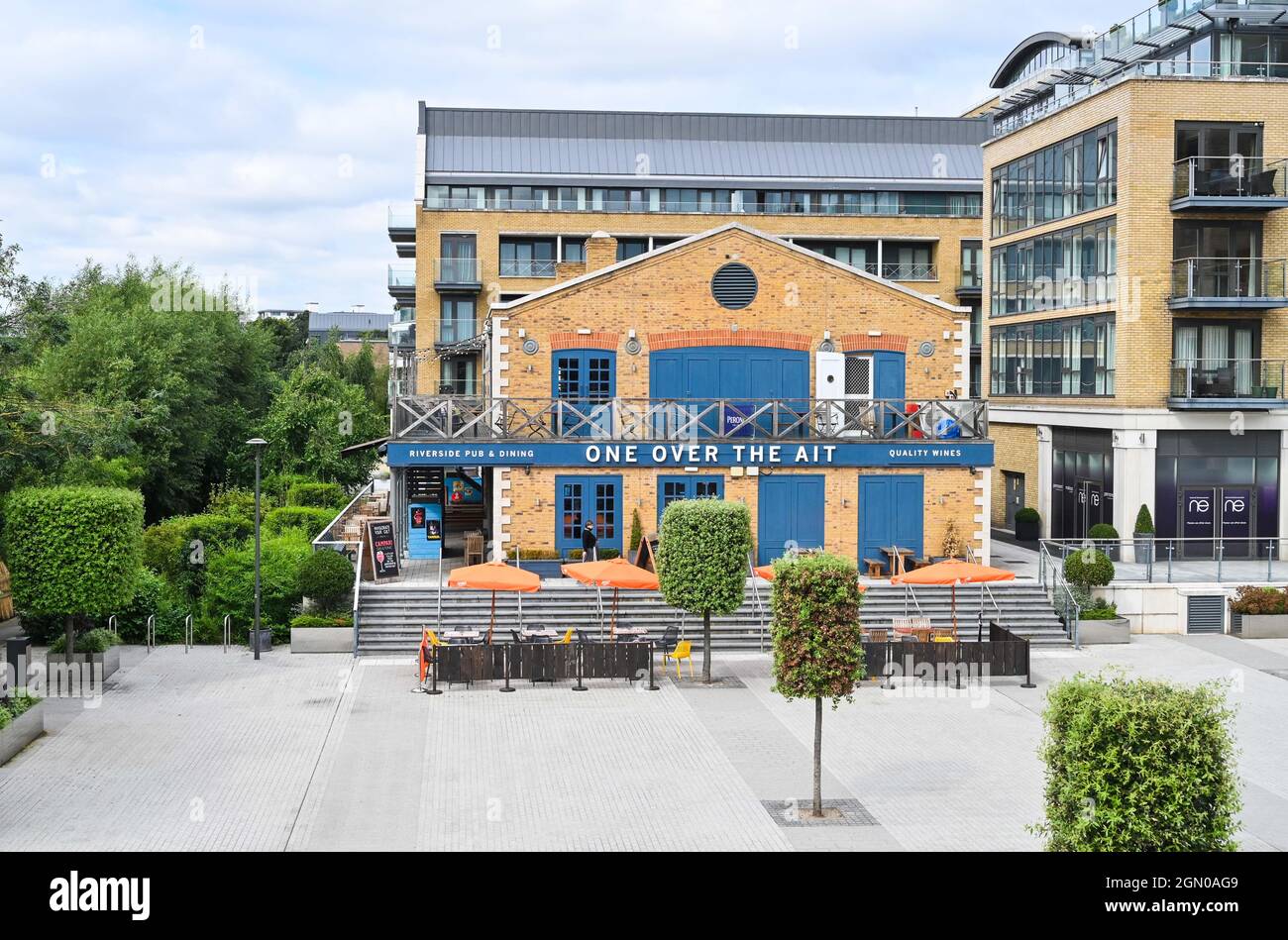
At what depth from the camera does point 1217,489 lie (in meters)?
34.2

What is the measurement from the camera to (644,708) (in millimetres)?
22109

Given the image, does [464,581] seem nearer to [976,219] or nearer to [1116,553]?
[1116,553]

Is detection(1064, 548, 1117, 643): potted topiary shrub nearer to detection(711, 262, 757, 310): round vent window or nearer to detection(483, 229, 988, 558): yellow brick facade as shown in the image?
detection(483, 229, 988, 558): yellow brick facade

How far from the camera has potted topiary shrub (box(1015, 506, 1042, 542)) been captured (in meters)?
38.8

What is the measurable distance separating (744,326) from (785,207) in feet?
96.0

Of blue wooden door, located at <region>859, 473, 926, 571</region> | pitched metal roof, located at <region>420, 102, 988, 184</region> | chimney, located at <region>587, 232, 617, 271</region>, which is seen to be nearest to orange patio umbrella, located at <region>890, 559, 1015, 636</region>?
blue wooden door, located at <region>859, 473, 926, 571</region>

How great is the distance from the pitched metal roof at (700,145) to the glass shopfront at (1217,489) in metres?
28.5

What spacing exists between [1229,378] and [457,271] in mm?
30907

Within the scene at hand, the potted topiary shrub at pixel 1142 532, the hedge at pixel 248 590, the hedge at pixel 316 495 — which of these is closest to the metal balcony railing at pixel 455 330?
the hedge at pixel 316 495

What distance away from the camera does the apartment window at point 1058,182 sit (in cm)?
3478

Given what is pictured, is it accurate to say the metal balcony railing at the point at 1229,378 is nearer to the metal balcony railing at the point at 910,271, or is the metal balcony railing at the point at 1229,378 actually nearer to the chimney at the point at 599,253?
the chimney at the point at 599,253

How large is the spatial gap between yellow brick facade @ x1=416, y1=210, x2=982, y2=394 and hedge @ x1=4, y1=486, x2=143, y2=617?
1078 inches
